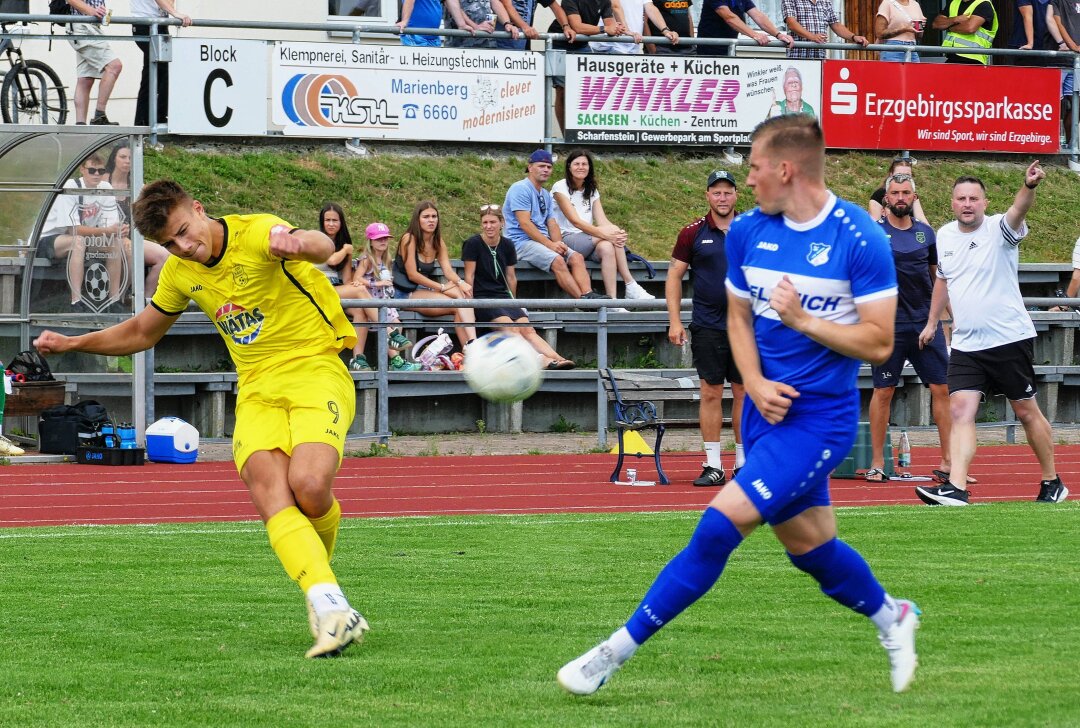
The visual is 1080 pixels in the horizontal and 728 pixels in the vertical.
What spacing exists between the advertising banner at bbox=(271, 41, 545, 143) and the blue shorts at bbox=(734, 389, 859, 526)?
597 inches

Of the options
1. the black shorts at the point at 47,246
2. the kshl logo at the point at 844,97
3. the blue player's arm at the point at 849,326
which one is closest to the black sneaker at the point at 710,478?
the black shorts at the point at 47,246

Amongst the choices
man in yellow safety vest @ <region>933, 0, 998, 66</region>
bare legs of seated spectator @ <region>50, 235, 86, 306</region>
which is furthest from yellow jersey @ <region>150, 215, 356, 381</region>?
man in yellow safety vest @ <region>933, 0, 998, 66</region>

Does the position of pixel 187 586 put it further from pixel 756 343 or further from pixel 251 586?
pixel 756 343

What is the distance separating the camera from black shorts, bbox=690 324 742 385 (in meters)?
13.3

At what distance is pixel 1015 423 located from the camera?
17406 millimetres

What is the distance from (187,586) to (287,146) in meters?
13.8

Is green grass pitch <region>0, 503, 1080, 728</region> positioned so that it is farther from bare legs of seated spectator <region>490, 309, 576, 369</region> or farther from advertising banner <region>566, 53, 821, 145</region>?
advertising banner <region>566, 53, 821, 145</region>

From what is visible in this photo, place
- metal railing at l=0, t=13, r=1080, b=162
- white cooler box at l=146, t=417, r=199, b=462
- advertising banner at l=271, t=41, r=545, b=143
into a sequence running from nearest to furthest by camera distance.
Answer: white cooler box at l=146, t=417, r=199, b=462, metal railing at l=0, t=13, r=1080, b=162, advertising banner at l=271, t=41, r=545, b=143

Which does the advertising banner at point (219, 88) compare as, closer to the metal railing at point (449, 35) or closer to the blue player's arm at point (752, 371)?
the metal railing at point (449, 35)

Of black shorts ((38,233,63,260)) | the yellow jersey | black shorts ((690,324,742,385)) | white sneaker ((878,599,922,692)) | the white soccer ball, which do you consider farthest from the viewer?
black shorts ((38,233,63,260))

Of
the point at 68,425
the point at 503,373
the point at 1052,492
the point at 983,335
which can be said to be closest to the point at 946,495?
the point at 1052,492

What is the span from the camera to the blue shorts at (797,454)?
5.52m

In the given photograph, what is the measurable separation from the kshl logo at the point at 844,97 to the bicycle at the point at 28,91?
10498 mm

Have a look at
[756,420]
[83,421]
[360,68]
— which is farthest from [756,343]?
[360,68]
